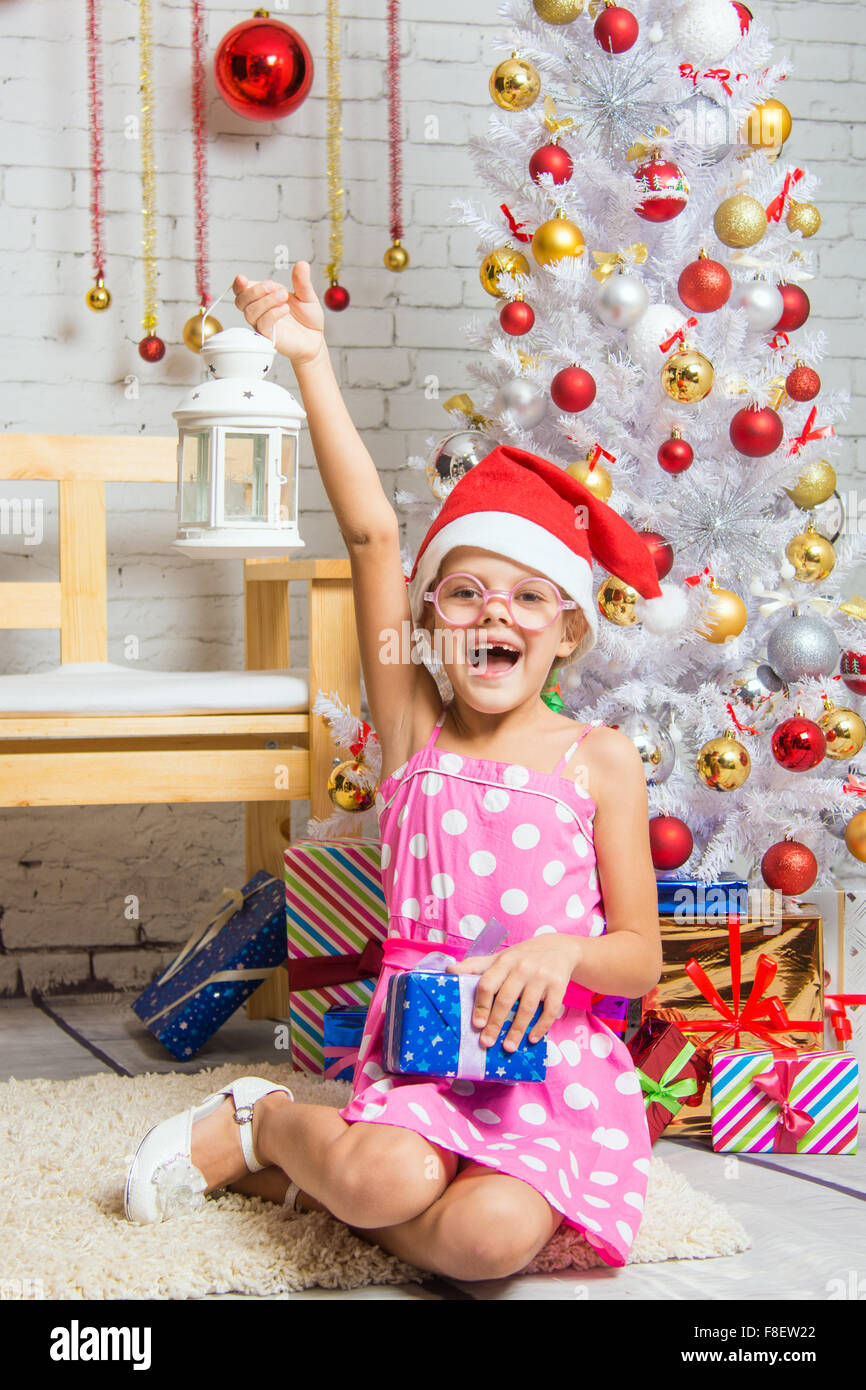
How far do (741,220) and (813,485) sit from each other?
34 cm

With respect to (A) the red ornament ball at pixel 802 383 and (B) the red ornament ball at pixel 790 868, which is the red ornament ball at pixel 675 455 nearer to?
(A) the red ornament ball at pixel 802 383

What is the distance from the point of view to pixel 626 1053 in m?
1.25

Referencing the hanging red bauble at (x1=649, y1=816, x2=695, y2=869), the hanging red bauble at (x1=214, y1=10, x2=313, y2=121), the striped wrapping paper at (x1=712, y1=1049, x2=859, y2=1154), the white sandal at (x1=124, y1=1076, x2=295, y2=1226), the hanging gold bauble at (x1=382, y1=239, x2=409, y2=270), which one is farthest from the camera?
the hanging gold bauble at (x1=382, y1=239, x2=409, y2=270)

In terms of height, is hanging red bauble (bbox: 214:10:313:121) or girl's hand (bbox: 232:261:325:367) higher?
hanging red bauble (bbox: 214:10:313:121)

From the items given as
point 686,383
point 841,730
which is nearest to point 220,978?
point 841,730

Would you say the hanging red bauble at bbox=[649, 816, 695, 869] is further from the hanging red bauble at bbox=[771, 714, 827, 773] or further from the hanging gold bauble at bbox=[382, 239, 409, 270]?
the hanging gold bauble at bbox=[382, 239, 409, 270]

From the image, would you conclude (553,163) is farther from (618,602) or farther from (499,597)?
(499,597)

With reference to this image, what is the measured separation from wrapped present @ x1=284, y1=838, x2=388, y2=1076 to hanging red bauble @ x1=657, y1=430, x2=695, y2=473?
22.8 inches

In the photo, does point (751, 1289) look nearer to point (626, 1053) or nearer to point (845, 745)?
point (626, 1053)

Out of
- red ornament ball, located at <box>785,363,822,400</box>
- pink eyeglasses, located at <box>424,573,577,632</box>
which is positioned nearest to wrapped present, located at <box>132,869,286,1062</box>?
pink eyeglasses, located at <box>424,573,577,632</box>

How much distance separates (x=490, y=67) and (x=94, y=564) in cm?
106

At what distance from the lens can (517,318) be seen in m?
1.70

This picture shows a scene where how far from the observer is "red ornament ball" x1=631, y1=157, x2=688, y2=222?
1.63 metres

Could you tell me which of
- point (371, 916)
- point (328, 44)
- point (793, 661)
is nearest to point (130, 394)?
point (328, 44)
